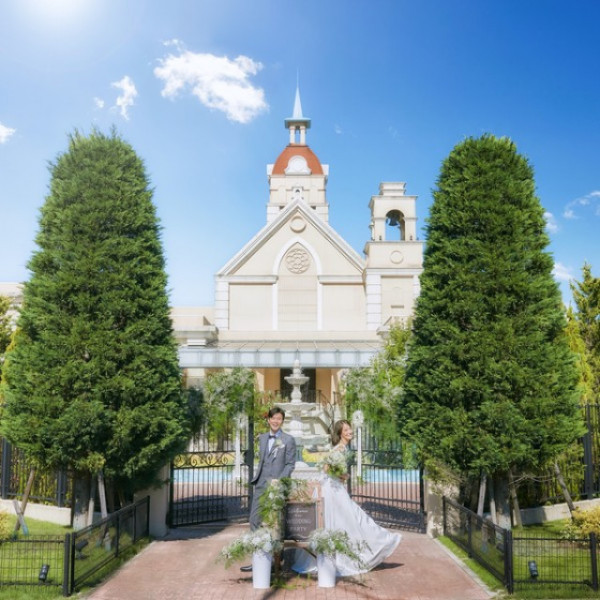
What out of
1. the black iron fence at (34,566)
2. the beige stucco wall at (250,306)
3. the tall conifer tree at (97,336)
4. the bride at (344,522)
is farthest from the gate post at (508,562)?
the beige stucco wall at (250,306)

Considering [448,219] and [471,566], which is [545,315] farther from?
[471,566]

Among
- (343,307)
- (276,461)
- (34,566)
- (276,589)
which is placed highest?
(343,307)

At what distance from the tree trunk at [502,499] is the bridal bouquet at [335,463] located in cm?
361

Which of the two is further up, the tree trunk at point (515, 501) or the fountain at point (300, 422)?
the fountain at point (300, 422)

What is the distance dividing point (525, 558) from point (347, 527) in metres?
2.68

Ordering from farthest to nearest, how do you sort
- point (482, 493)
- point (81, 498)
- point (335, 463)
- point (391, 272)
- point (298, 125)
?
point (298, 125) < point (391, 272) < point (81, 498) < point (482, 493) < point (335, 463)

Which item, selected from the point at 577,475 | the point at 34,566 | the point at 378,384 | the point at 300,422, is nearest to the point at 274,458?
the point at 34,566

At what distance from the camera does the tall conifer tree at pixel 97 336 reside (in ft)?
30.6

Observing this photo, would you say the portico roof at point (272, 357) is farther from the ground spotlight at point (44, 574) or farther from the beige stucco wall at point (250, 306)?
the ground spotlight at point (44, 574)

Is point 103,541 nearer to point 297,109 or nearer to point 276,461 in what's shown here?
point 276,461

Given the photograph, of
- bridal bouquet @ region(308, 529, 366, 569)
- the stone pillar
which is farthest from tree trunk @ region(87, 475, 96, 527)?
bridal bouquet @ region(308, 529, 366, 569)

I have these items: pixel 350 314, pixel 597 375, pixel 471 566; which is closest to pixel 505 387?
pixel 471 566

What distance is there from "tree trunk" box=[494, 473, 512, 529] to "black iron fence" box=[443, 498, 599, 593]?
3.23 feet

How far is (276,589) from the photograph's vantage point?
769cm
